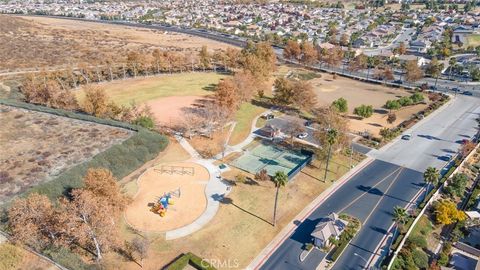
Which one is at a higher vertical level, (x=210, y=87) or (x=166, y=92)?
(x=210, y=87)

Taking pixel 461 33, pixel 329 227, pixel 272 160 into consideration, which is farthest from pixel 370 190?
pixel 461 33

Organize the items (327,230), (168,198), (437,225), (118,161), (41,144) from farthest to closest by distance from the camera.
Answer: (41,144) → (118,161) → (168,198) → (437,225) → (327,230)

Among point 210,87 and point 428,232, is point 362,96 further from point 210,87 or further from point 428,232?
point 428,232

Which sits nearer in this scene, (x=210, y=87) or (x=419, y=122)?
(x=419, y=122)

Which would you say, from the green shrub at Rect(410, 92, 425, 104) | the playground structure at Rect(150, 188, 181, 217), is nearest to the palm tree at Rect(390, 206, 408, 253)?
the playground structure at Rect(150, 188, 181, 217)

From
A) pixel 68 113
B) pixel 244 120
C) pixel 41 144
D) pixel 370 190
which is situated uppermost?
pixel 68 113

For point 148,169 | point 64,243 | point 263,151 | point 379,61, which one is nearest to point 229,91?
point 263,151
